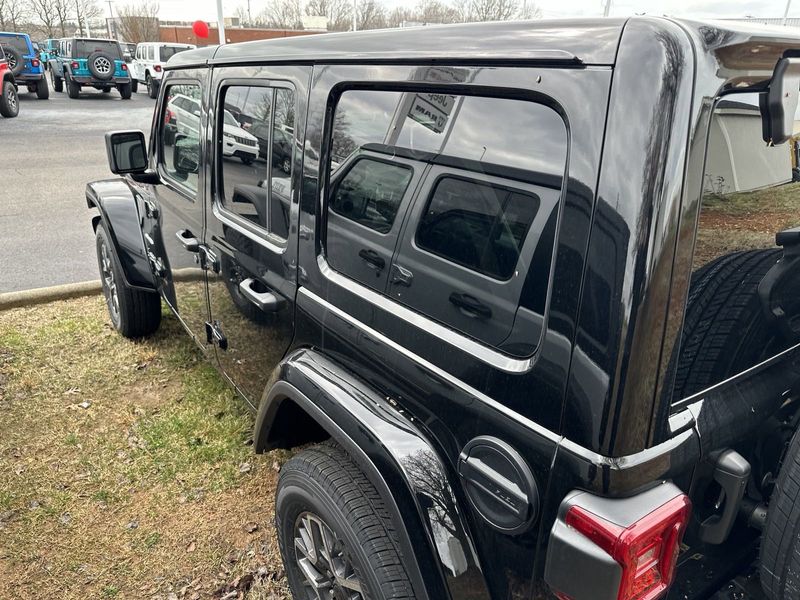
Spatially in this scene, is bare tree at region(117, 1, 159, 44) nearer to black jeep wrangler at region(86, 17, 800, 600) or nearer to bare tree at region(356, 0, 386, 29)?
bare tree at region(356, 0, 386, 29)

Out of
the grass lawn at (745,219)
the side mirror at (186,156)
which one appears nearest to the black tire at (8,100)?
the side mirror at (186,156)

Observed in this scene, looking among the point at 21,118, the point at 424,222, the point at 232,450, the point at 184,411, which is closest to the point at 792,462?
the point at 424,222

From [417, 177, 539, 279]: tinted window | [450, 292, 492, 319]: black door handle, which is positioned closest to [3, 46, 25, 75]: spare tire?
[417, 177, 539, 279]: tinted window

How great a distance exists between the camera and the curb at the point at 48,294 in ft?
15.0

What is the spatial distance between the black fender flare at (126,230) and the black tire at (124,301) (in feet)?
0.40

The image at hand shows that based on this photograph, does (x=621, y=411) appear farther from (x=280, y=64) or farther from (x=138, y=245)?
(x=138, y=245)

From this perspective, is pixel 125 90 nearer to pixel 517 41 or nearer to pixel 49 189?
pixel 49 189

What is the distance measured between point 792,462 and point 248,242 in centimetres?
177

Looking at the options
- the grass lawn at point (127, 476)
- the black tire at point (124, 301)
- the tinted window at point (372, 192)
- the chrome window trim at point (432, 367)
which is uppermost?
the tinted window at point (372, 192)

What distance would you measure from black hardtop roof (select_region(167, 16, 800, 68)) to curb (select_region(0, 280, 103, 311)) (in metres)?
3.81

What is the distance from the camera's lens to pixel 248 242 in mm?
2229

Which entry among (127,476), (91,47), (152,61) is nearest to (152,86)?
(152,61)

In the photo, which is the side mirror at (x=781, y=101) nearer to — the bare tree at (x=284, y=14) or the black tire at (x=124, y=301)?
the black tire at (x=124, y=301)

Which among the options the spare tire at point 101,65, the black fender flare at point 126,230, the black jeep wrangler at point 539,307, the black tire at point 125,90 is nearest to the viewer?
the black jeep wrangler at point 539,307
